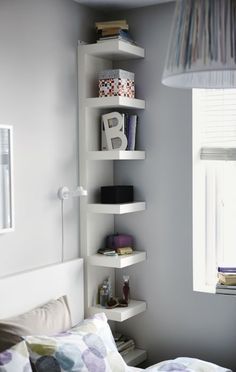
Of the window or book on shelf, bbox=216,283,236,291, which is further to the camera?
the window

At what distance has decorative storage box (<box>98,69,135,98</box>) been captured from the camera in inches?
131

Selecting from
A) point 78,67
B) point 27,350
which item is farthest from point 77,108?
point 27,350

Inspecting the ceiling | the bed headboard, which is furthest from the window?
the bed headboard

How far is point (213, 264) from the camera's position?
3.57 meters

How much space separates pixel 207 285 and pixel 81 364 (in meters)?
1.31

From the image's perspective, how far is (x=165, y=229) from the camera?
3.52m

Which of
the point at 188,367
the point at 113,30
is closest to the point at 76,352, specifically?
the point at 188,367

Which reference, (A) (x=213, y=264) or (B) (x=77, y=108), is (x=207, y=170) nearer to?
(A) (x=213, y=264)

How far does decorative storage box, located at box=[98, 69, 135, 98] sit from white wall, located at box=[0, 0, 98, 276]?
0.54 ft

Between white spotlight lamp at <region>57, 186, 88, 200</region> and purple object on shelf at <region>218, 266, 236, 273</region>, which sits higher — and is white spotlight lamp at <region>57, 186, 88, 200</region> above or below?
above

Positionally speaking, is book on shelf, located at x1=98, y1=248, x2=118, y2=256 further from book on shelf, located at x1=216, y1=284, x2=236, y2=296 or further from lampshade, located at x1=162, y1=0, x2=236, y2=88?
lampshade, located at x1=162, y1=0, x2=236, y2=88

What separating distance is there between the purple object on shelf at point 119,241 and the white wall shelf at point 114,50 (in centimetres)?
112

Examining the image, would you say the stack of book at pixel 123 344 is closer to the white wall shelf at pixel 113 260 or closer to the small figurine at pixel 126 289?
the small figurine at pixel 126 289

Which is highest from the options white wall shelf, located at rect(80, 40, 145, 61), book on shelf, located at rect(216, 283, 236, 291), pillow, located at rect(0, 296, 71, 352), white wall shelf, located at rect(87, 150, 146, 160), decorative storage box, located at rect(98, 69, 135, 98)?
white wall shelf, located at rect(80, 40, 145, 61)
